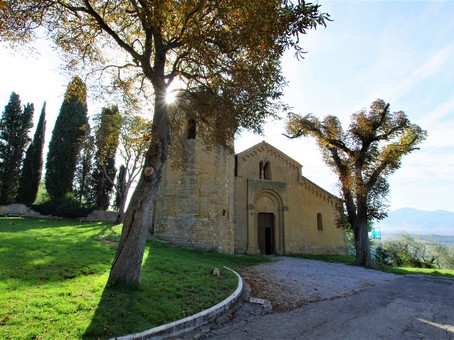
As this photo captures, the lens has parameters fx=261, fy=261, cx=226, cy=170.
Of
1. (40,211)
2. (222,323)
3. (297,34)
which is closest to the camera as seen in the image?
(297,34)

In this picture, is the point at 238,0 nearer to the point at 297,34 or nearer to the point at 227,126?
the point at 297,34

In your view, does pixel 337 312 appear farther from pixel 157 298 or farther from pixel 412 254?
pixel 412 254

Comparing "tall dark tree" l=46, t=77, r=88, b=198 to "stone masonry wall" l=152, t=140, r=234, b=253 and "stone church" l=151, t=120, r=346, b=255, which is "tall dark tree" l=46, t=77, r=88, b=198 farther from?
"stone church" l=151, t=120, r=346, b=255

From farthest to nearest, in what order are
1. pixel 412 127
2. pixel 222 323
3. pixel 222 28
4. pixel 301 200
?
pixel 301 200
pixel 412 127
pixel 222 28
pixel 222 323

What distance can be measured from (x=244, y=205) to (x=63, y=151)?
79.2ft

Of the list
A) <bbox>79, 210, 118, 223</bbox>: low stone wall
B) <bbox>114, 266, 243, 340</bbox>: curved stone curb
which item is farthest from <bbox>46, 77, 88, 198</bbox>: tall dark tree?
<bbox>114, 266, 243, 340</bbox>: curved stone curb

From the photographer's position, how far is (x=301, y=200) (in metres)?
26.2

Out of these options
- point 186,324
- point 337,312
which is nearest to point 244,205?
point 337,312

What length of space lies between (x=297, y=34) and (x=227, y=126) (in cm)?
481

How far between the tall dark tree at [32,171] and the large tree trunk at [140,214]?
29.8m

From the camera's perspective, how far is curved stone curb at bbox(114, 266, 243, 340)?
4.85m

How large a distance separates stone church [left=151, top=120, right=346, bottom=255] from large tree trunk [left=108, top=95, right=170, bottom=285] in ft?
24.5

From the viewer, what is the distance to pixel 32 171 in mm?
30266

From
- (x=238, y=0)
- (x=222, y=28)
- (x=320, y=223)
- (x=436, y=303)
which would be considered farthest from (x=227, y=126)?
(x=320, y=223)
